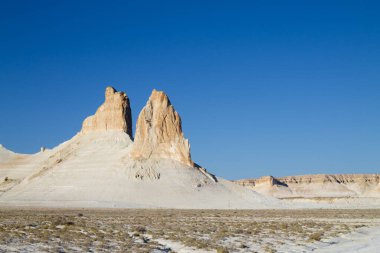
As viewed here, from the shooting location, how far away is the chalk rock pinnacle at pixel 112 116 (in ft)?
309

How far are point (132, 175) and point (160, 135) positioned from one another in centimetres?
923

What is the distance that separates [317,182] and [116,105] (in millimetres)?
90168

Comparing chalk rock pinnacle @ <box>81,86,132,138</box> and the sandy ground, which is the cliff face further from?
the sandy ground

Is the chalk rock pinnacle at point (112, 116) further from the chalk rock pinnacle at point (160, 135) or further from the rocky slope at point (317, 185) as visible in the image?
the rocky slope at point (317, 185)

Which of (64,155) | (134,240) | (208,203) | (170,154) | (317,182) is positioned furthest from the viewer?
(317,182)

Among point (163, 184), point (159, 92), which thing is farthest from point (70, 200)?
point (159, 92)

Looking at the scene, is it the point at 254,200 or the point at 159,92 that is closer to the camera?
the point at 254,200

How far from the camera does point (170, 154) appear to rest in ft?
262

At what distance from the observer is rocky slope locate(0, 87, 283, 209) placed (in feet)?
232

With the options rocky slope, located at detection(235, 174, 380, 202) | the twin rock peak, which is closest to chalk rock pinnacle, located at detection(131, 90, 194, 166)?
the twin rock peak

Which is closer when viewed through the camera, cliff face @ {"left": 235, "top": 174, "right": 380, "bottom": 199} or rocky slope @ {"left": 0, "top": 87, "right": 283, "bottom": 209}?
rocky slope @ {"left": 0, "top": 87, "right": 283, "bottom": 209}

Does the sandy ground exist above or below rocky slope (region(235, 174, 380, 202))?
below

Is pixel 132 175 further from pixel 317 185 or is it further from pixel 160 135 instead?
pixel 317 185

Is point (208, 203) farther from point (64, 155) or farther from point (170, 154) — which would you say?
point (64, 155)
